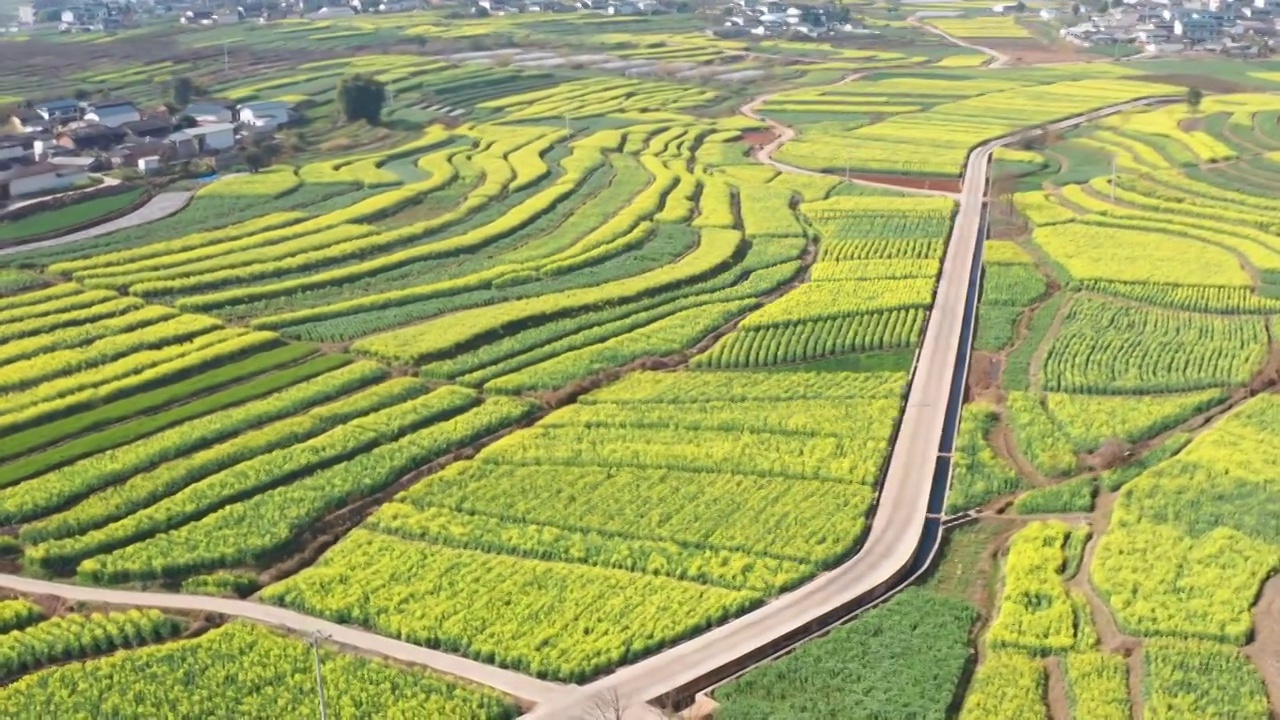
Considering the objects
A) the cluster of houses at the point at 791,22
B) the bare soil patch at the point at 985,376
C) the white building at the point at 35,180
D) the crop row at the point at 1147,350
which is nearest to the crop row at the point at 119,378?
the bare soil patch at the point at 985,376

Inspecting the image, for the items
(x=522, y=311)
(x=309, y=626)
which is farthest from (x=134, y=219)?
(x=309, y=626)

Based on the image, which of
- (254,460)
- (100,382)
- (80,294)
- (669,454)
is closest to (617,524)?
(669,454)

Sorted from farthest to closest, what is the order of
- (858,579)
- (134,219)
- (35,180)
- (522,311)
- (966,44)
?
1. (966,44)
2. (35,180)
3. (134,219)
4. (522,311)
5. (858,579)

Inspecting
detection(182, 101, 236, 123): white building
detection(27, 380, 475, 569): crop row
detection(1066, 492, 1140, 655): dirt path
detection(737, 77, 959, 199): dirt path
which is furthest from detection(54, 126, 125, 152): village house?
detection(1066, 492, 1140, 655): dirt path

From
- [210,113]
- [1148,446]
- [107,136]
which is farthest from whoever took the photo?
[210,113]

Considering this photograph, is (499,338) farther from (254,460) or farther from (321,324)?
(254,460)

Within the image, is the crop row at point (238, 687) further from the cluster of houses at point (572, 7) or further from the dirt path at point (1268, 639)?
the cluster of houses at point (572, 7)

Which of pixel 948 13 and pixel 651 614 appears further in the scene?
pixel 948 13

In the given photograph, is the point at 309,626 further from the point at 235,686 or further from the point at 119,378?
the point at 119,378
